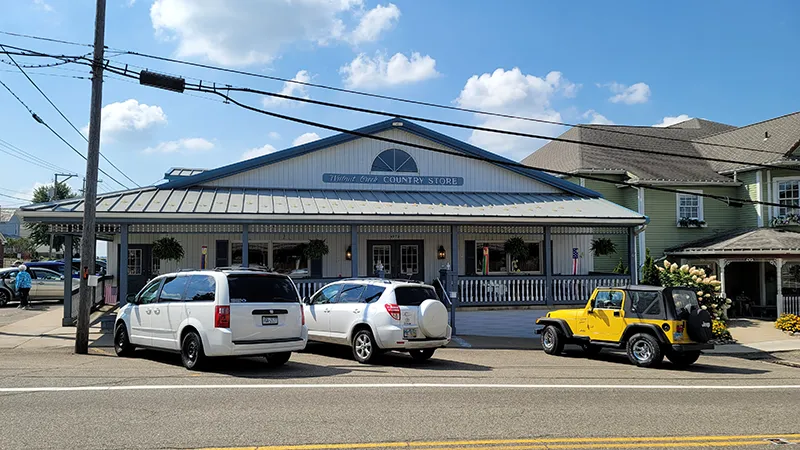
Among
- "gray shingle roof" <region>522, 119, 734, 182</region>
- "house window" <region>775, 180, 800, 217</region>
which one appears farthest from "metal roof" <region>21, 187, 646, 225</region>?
"house window" <region>775, 180, 800, 217</region>

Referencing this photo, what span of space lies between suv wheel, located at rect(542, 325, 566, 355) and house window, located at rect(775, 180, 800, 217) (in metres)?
17.0

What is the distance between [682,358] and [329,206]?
10041 mm

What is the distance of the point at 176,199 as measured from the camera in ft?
61.2

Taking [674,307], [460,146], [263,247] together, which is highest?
[460,146]

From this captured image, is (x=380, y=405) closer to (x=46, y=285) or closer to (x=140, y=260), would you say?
(x=140, y=260)

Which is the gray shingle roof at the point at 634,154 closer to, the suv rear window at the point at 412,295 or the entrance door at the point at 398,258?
the entrance door at the point at 398,258

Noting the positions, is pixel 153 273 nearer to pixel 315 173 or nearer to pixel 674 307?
pixel 315 173

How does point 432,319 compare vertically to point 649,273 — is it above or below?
below

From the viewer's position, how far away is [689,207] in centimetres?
2877

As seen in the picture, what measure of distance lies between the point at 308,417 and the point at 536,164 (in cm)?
2691

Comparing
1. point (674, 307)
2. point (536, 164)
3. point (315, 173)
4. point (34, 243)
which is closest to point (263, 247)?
point (315, 173)

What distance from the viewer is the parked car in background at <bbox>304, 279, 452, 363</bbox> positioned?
1232 cm

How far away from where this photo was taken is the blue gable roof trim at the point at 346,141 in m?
20.3

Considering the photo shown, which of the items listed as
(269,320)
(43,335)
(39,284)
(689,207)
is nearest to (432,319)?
(269,320)
